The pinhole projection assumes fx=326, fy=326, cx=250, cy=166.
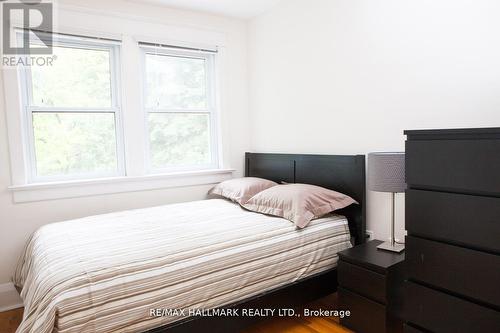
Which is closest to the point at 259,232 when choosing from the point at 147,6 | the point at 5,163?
the point at 5,163

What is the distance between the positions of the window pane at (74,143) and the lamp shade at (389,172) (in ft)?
7.45

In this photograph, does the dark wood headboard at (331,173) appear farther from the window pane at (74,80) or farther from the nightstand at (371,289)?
the window pane at (74,80)

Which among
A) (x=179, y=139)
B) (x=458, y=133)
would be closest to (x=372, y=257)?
(x=458, y=133)

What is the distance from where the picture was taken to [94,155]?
2.93 metres

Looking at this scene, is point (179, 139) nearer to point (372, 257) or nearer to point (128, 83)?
point (128, 83)

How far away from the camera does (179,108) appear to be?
332 cm

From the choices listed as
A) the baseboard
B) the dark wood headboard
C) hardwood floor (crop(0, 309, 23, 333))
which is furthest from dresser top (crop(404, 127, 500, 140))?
the baseboard

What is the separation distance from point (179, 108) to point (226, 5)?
3.59 ft

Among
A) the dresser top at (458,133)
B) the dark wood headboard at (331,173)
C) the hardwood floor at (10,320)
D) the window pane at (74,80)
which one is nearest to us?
the dresser top at (458,133)

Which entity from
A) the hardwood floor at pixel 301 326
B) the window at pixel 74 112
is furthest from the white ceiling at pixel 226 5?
the hardwood floor at pixel 301 326

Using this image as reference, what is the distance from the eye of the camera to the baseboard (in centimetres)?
249

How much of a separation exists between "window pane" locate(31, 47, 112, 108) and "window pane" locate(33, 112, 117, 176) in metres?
0.11

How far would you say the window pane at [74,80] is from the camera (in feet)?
8.84

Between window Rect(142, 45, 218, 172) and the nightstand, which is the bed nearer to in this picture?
the nightstand
